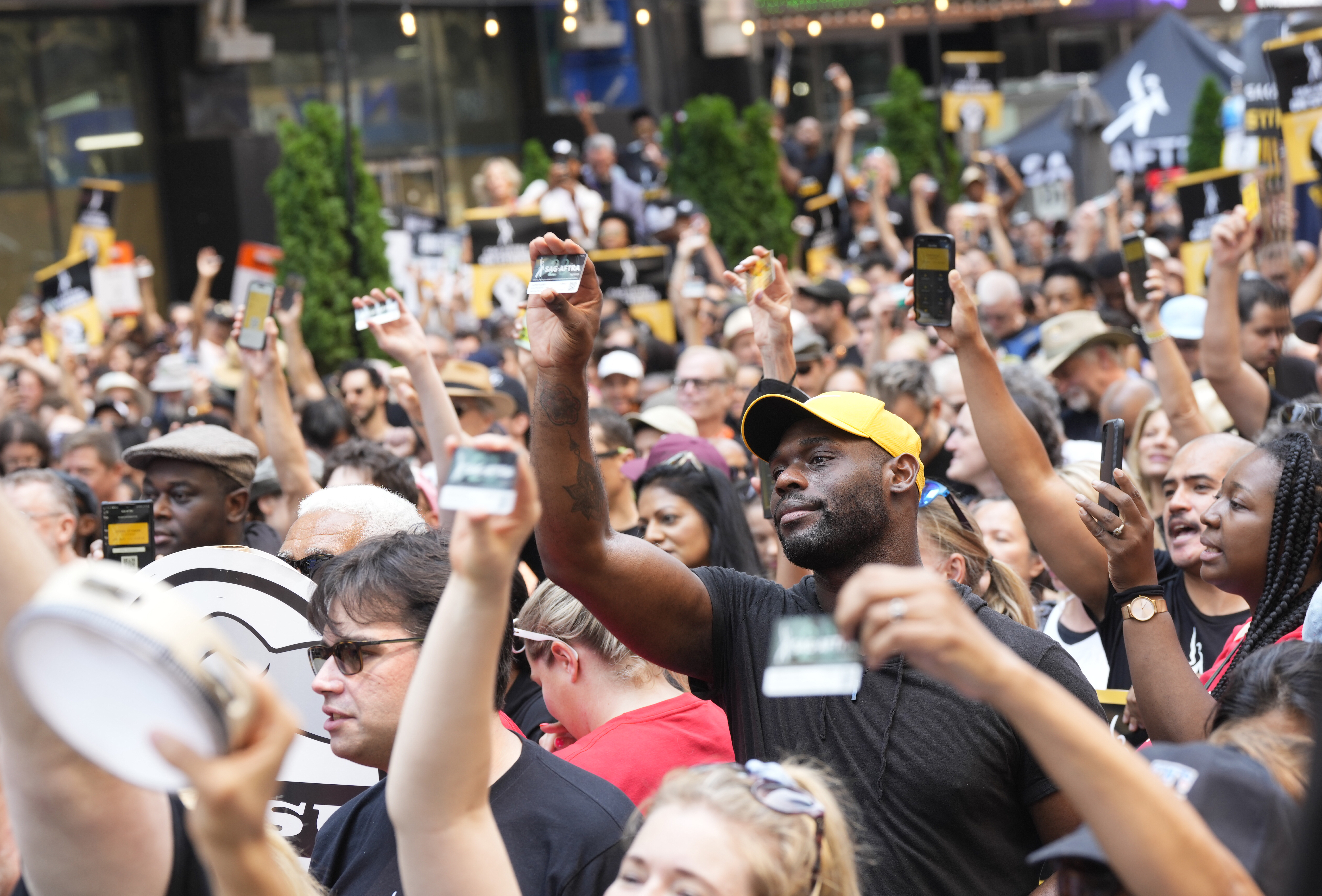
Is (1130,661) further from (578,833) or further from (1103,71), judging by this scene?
(1103,71)

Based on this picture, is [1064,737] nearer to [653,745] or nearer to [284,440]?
[653,745]

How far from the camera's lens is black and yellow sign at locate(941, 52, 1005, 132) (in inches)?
731

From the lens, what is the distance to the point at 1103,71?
1912 centimetres

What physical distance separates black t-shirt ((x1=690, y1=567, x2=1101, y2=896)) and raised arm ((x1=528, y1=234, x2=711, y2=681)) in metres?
0.31

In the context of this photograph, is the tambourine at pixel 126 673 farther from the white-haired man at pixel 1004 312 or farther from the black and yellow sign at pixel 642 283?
the black and yellow sign at pixel 642 283

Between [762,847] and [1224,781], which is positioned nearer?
[1224,781]

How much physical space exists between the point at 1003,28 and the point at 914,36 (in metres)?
3.01

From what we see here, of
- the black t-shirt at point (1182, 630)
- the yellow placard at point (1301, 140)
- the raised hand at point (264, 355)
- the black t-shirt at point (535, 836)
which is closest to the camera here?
the black t-shirt at point (535, 836)

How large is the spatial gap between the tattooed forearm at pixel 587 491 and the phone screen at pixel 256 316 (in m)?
3.62

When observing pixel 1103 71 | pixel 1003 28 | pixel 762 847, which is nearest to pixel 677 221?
pixel 1103 71

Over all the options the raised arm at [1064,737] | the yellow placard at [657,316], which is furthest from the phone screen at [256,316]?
the yellow placard at [657,316]

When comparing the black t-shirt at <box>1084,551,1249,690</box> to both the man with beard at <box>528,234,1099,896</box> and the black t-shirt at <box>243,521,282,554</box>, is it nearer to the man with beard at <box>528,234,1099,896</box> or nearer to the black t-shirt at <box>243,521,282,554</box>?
the man with beard at <box>528,234,1099,896</box>

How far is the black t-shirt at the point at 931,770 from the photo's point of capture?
2604mm

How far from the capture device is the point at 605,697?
3.38 m
